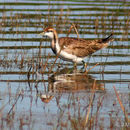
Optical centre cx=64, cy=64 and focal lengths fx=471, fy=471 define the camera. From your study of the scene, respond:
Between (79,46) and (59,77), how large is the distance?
1.79 meters

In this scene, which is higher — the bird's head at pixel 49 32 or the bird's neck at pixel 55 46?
the bird's head at pixel 49 32

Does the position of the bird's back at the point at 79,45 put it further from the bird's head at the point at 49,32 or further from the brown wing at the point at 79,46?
the bird's head at the point at 49,32

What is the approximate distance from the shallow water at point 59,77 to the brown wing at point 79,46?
1.09ft

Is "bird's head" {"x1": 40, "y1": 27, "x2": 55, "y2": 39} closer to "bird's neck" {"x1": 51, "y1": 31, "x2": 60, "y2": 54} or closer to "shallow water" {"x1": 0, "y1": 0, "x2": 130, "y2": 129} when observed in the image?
"bird's neck" {"x1": 51, "y1": 31, "x2": 60, "y2": 54}

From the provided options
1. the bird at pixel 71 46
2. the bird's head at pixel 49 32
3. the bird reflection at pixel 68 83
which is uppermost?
the bird's head at pixel 49 32

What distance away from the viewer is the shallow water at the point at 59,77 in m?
7.16

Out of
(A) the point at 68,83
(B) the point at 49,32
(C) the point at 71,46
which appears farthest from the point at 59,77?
(B) the point at 49,32

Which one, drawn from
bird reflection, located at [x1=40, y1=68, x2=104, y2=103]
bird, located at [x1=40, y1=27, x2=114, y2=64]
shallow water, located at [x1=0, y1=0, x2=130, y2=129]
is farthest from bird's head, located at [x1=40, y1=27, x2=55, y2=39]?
bird reflection, located at [x1=40, y1=68, x2=104, y2=103]

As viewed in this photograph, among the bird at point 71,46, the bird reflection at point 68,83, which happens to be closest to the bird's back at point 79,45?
the bird at point 71,46

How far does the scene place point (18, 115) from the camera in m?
7.32

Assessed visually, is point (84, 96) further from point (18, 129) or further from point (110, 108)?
point (18, 129)

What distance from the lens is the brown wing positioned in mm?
11704

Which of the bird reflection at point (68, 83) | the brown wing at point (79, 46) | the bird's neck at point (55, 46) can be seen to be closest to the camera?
the bird reflection at point (68, 83)

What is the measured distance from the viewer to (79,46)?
1199cm
